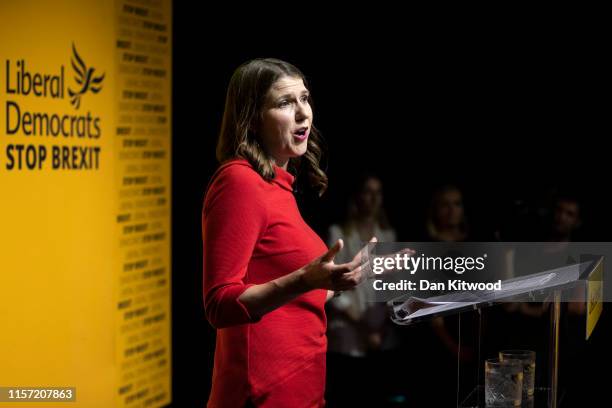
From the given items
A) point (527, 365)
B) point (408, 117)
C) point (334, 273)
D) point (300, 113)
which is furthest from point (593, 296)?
point (408, 117)

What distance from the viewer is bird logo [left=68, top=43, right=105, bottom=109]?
156 inches

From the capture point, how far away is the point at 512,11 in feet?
16.1

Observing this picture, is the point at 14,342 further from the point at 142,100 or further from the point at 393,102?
the point at 393,102

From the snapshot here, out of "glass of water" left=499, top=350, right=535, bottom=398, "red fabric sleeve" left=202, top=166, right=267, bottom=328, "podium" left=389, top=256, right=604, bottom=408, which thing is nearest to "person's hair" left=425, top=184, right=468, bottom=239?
"podium" left=389, top=256, right=604, bottom=408

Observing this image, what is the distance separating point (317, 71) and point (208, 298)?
3352 millimetres

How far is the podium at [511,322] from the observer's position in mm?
1910

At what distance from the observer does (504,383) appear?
1.96 m

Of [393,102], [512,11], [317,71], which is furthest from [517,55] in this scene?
[317,71]

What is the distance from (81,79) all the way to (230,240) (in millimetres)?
2389

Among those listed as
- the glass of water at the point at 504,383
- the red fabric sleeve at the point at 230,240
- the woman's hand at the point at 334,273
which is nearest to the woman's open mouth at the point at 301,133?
the red fabric sleeve at the point at 230,240

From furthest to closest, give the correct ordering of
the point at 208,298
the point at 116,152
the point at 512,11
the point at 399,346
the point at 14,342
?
the point at 512,11 < the point at 399,346 < the point at 116,152 < the point at 14,342 < the point at 208,298

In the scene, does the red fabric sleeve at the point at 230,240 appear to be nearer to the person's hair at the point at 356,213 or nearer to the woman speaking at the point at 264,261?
the woman speaking at the point at 264,261

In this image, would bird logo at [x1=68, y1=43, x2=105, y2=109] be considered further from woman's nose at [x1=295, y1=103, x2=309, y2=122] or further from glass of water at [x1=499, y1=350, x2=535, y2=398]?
glass of water at [x1=499, y1=350, x2=535, y2=398]

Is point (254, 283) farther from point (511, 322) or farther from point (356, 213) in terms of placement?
point (356, 213)
